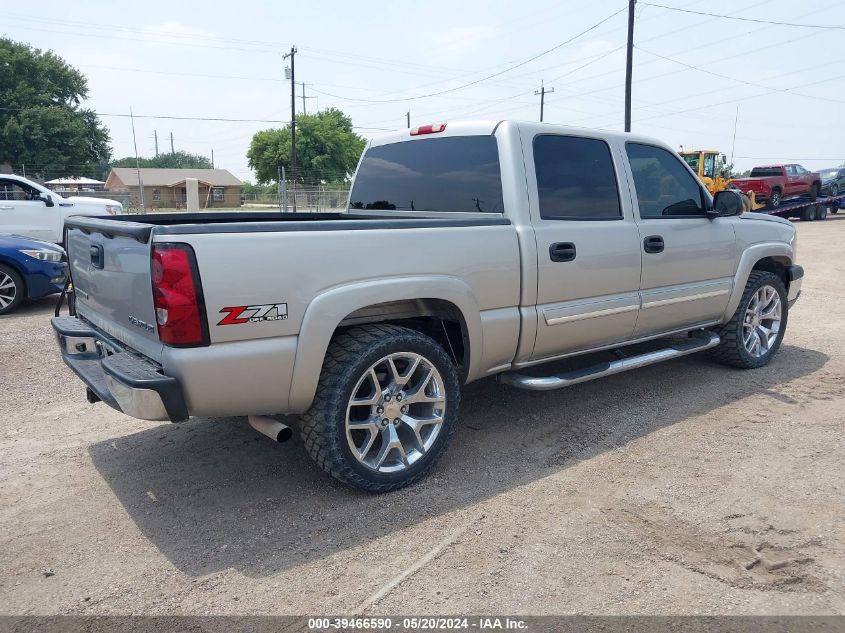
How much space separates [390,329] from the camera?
338cm

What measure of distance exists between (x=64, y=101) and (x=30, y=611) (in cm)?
6160

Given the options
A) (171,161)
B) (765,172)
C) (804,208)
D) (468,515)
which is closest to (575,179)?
(468,515)

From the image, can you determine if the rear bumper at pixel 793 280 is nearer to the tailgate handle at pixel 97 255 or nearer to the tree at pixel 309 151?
the tailgate handle at pixel 97 255

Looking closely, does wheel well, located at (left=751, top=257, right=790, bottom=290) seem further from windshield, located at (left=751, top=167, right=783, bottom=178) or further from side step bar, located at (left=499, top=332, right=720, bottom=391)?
windshield, located at (left=751, top=167, right=783, bottom=178)

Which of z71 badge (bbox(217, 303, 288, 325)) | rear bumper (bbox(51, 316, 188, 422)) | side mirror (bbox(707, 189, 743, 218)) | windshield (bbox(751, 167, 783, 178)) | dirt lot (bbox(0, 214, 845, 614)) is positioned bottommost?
dirt lot (bbox(0, 214, 845, 614))

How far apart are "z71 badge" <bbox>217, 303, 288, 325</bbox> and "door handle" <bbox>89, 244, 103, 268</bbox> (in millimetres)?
978

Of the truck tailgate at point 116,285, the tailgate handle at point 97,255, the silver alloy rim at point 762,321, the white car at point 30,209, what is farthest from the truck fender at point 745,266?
the white car at point 30,209

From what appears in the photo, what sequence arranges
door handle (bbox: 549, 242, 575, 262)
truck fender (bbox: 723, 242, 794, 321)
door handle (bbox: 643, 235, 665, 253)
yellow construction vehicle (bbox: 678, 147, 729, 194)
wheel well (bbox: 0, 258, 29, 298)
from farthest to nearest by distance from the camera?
yellow construction vehicle (bbox: 678, 147, 729, 194) < wheel well (bbox: 0, 258, 29, 298) < truck fender (bbox: 723, 242, 794, 321) < door handle (bbox: 643, 235, 665, 253) < door handle (bbox: 549, 242, 575, 262)

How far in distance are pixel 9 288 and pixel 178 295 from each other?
671 centimetres

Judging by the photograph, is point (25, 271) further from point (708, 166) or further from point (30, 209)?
point (708, 166)

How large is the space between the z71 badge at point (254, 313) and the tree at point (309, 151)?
2072 inches

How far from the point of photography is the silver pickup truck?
9.18 feet

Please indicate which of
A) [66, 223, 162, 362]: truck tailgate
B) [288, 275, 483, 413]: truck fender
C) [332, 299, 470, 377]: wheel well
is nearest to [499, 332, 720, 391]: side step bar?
[332, 299, 470, 377]: wheel well

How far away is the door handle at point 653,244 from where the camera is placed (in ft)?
A: 14.4
